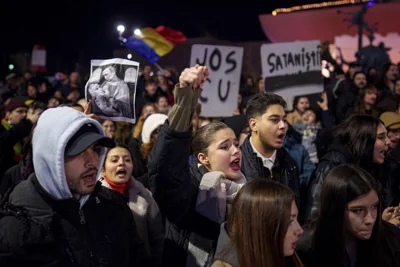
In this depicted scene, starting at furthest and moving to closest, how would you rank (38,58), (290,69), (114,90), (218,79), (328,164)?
(38,58) → (290,69) → (218,79) → (328,164) → (114,90)

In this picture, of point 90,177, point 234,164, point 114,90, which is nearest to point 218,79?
point 114,90

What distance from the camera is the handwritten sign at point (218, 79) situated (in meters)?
7.39

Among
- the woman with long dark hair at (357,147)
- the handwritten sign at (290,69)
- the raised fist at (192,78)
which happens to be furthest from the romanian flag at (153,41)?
the raised fist at (192,78)

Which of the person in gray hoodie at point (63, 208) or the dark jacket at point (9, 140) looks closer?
the person in gray hoodie at point (63, 208)

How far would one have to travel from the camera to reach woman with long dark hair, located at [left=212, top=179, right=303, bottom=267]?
10.1 feet

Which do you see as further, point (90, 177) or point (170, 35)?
point (170, 35)

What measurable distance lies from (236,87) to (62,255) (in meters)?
4.65

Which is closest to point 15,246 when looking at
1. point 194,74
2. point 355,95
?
point 194,74

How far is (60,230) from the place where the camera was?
3.10 m

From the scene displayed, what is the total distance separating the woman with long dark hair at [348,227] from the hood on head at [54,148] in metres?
1.23

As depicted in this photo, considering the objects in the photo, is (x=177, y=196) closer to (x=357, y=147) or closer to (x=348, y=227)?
(x=348, y=227)

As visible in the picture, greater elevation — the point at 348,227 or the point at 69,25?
the point at 69,25

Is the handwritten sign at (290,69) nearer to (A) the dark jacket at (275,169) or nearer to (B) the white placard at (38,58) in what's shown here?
(A) the dark jacket at (275,169)

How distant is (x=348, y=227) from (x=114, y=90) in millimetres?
1846
